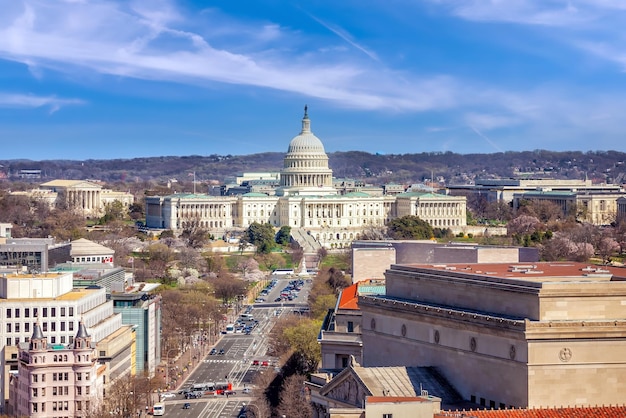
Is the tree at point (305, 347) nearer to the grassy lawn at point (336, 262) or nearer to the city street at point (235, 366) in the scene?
the city street at point (235, 366)

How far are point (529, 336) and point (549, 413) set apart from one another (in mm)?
2632

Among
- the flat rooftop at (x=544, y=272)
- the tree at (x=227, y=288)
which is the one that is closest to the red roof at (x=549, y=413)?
the flat rooftop at (x=544, y=272)

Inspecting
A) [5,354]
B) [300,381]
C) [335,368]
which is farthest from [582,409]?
[5,354]

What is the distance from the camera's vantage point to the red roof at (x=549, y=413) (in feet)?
120

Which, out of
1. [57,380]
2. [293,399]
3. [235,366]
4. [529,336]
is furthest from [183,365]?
[529,336]

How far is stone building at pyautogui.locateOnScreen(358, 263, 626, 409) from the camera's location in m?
39.2

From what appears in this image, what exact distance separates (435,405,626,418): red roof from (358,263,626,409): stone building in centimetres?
168

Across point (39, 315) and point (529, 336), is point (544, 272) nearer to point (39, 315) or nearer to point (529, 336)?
point (529, 336)

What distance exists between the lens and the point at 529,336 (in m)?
38.9

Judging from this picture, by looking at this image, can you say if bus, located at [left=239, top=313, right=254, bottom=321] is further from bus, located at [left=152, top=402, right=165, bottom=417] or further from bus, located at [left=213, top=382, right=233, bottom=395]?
bus, located at [left=152, top=402, right=165, bottom=417]

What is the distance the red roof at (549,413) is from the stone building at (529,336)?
168 centimetres

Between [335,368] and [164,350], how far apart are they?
4964 centimetres

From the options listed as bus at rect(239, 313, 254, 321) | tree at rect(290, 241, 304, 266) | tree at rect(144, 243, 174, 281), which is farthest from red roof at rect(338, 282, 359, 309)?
tree at rect(290, 241, 304, 266)

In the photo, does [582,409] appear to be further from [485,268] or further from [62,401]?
[62,401]
